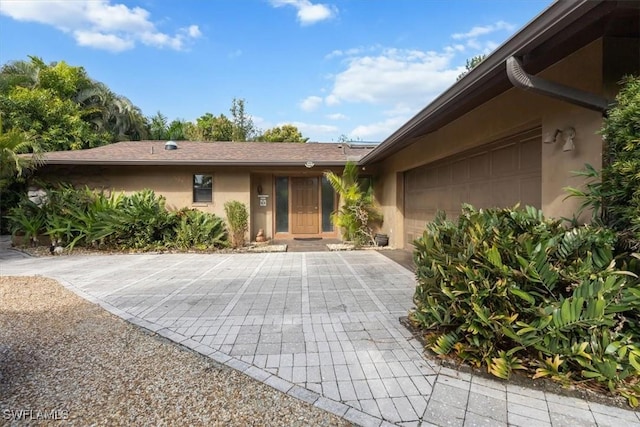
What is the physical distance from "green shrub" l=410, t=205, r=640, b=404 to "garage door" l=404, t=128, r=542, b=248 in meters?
1.74

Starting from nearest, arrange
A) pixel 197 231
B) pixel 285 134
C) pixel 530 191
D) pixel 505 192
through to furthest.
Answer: pixel 530 191 → pixel 505 192 → pixel 197 231 → pixel 285 134

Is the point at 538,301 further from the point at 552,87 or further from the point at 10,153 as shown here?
the point at 10,153

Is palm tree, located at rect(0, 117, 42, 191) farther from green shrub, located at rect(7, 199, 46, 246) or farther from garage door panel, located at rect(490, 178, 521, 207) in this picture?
garage door panel, located at rect(490, 178, 521, 207)

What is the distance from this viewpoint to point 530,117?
12.9 feet

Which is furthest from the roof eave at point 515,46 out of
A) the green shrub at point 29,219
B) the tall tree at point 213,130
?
the tall tree at point 213,130

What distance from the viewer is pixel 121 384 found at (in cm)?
248

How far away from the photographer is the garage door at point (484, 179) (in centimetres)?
428

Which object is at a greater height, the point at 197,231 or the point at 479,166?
the point at 479,166

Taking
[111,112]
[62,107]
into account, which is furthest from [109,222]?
[111,112]

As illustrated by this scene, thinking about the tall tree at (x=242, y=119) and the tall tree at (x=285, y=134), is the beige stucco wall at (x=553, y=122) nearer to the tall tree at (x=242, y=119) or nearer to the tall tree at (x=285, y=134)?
the tall tree at (x=285, y=134)

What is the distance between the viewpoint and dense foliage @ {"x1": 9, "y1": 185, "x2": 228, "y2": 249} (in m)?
9.00

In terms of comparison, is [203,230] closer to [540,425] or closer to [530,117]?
[530,117]

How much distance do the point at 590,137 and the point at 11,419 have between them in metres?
5.18

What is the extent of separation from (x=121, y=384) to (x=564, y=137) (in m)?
4.75
